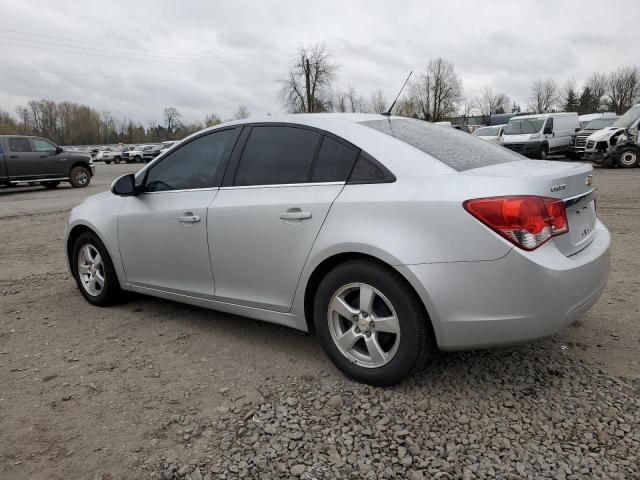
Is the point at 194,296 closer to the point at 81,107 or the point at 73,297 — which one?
the point at 73,297

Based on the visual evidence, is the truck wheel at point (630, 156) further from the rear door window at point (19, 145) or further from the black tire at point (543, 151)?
the rear door window at point (19, 145)

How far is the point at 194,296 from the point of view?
3.74m

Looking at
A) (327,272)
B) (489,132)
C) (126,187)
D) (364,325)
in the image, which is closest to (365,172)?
(327,272)

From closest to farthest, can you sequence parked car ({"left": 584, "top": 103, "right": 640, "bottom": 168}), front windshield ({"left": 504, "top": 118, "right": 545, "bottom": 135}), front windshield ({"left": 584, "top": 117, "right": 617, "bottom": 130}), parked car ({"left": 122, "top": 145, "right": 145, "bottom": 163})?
parked car ({"left": 584, "top": 103, "right": 640, "bottom": 168}) → front windshield ({"left": 504, "top": 118, "right": 545, "bottom": 135}) → front windshield ({"left": 584, "top": 117, "right": 617, "bottom": 130}) → parked car ({"left": 122, "top": 145, "right": 145, "bottom": 163})

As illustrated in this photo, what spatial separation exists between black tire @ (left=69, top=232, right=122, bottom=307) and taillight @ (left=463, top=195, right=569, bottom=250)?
312 cm

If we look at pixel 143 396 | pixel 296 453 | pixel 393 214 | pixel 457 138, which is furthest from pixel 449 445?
pixel 457 138

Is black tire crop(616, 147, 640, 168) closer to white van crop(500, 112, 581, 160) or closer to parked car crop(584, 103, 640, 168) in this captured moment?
parked car crop(584, 103, 640, 168)

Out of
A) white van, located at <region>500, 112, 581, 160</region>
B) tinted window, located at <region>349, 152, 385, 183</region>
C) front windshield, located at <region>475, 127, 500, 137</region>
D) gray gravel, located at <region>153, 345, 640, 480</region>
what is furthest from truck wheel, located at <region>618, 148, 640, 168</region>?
tinted window, located at <region>349, 152, 385, 183</region>

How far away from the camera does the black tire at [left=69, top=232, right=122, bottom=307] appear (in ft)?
14.3

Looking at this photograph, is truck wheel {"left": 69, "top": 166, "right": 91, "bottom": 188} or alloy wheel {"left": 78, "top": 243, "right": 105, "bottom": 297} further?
truck wheel {"left": 69, "top": 166, "right": 91, "bottom": 188}

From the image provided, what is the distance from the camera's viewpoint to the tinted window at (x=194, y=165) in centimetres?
364

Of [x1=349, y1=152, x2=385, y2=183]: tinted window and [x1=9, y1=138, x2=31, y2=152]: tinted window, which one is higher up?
[x1=9, y1=138, x2=31, y2=152]: tinted window

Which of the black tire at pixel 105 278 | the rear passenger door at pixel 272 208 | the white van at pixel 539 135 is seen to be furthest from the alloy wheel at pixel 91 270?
the white van at pixel 539 135

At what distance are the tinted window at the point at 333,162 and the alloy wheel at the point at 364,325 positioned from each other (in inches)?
25.4
